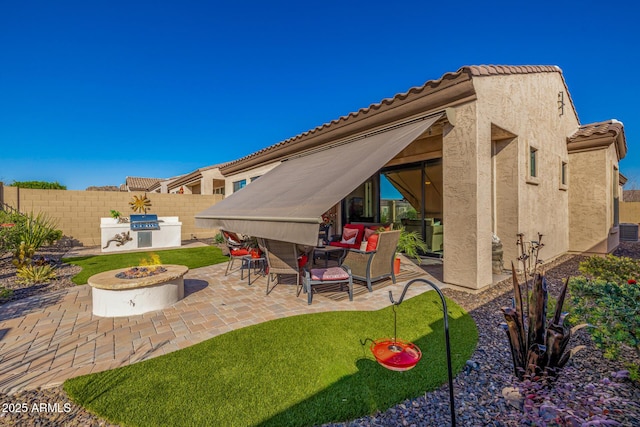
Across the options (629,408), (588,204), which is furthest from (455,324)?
(588,204)

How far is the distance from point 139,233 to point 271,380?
66.3 ft

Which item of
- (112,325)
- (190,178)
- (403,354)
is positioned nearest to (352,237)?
(112,325)

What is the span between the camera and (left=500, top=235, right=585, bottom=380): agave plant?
172 inches

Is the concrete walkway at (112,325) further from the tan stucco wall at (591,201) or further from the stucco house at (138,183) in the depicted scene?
the stucco house at (138,183)

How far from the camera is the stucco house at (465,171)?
26.5 feet

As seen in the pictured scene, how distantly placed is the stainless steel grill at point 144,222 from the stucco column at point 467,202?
2025 centimetres

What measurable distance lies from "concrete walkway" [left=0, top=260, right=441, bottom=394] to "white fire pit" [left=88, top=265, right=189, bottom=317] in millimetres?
237

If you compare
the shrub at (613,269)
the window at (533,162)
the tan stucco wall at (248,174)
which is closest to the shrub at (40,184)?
the tan stucco wall at (248,174)

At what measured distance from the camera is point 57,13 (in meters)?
15.4

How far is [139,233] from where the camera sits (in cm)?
2084

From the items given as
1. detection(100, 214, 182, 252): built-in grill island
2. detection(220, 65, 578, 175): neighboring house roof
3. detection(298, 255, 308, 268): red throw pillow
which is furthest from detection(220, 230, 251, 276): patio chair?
detection(100, 214, 182, 252): built-in grill island

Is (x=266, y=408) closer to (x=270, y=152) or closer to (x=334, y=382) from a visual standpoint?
(x=334, y=382)

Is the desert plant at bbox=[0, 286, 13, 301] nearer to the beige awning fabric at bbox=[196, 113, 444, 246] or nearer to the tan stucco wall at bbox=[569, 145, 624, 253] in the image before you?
the beige awning fabric at bbox=[196, 113, 444, 246]

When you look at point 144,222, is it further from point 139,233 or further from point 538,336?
point 538,336
